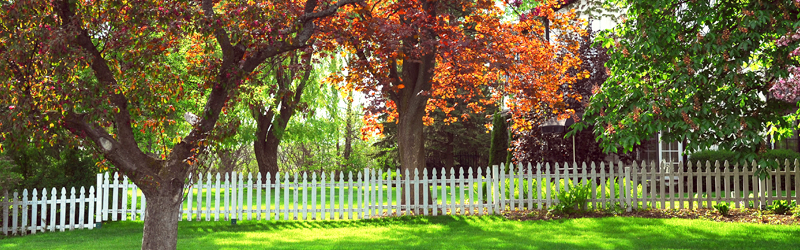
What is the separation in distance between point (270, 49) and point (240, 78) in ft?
1.73

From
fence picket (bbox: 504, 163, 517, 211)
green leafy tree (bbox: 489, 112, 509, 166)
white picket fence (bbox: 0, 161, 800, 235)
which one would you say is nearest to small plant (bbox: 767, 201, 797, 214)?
white picket fence (bbox: 0, 161, 800, 235)

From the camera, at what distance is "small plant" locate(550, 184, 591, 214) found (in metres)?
12.2

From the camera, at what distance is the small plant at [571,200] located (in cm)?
1223

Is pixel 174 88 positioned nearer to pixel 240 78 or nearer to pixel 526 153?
pixel 240 78

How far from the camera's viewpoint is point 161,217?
23.4 ft

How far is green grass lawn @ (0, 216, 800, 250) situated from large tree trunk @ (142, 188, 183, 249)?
2330mm

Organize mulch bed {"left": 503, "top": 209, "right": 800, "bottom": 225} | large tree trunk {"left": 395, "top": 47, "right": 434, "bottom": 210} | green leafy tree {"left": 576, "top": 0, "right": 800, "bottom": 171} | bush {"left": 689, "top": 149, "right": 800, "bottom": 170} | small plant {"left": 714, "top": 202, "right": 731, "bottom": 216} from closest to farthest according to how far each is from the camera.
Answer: green leafy tree {"left": 576, "top": 0, "right": 800, "bottom": 171} < mulch bed {"left": 503, "top": 209, "right": 800, "bottom": 225} < small plant {"left": 714, "top": 202, "right": 731, "bottom": 216} < large tree trunk {"left": 395, "top": 47, "right": 434, "bottom": 210} < bush {"left": 689, "top": 149, "right": 800, "bottom": 170}

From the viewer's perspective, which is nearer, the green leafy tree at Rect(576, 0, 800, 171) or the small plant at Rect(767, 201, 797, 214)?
the green leafy tree at Rect(576, 0, 800, 171)

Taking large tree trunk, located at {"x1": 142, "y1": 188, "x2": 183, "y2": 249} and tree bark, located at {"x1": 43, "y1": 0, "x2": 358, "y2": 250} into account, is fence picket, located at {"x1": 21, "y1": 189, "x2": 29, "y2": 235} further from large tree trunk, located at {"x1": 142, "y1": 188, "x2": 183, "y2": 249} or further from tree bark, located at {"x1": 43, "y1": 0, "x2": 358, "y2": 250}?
large tree trunk, located at {"x1": 142, "y1": 188, "x2": 183, "y2": 249}

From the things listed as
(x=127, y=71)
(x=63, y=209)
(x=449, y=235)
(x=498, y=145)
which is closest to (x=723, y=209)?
(x=449, y=235)

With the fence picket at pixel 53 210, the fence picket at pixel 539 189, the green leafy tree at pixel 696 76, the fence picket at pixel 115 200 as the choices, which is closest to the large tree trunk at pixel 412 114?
the fence picket at pixel 539 189

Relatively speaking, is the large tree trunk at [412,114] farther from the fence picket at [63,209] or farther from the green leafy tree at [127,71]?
the fence picket at [63,209]

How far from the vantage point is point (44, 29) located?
19.8 ft

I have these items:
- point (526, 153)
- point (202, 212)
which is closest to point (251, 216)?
point (202, 212)
